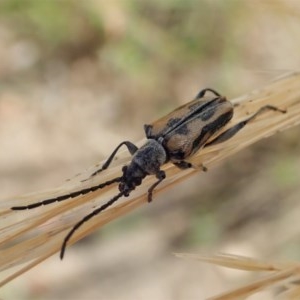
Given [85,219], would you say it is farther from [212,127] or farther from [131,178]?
[212,127]

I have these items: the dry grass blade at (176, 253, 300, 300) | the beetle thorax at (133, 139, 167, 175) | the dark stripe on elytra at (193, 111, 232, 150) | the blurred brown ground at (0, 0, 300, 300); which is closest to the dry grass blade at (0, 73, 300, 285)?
the dry grass blade at (176, 253, 300, 300)

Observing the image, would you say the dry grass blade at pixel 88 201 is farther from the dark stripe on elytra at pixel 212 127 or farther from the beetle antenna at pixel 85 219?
the dark stripe on elytra at pixel 212 127

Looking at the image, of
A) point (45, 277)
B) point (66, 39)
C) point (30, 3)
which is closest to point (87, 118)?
point (66, 39)

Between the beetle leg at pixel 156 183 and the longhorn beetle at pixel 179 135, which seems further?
the longhorn beetle at pixel 179 135

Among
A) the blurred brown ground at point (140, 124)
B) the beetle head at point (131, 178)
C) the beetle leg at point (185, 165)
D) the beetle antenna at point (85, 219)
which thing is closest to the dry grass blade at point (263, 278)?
the beetle antenna at point (85, 219)

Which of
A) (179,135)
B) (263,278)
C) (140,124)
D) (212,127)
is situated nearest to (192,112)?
(179,135)

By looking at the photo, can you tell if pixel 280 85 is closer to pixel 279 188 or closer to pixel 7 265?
pixel 7 265

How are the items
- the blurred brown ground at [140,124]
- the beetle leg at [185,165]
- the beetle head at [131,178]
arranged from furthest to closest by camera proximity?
the blurred brown ground at [140,124] → the beetle head at [131,178] → the beetle leg at [185,165]
